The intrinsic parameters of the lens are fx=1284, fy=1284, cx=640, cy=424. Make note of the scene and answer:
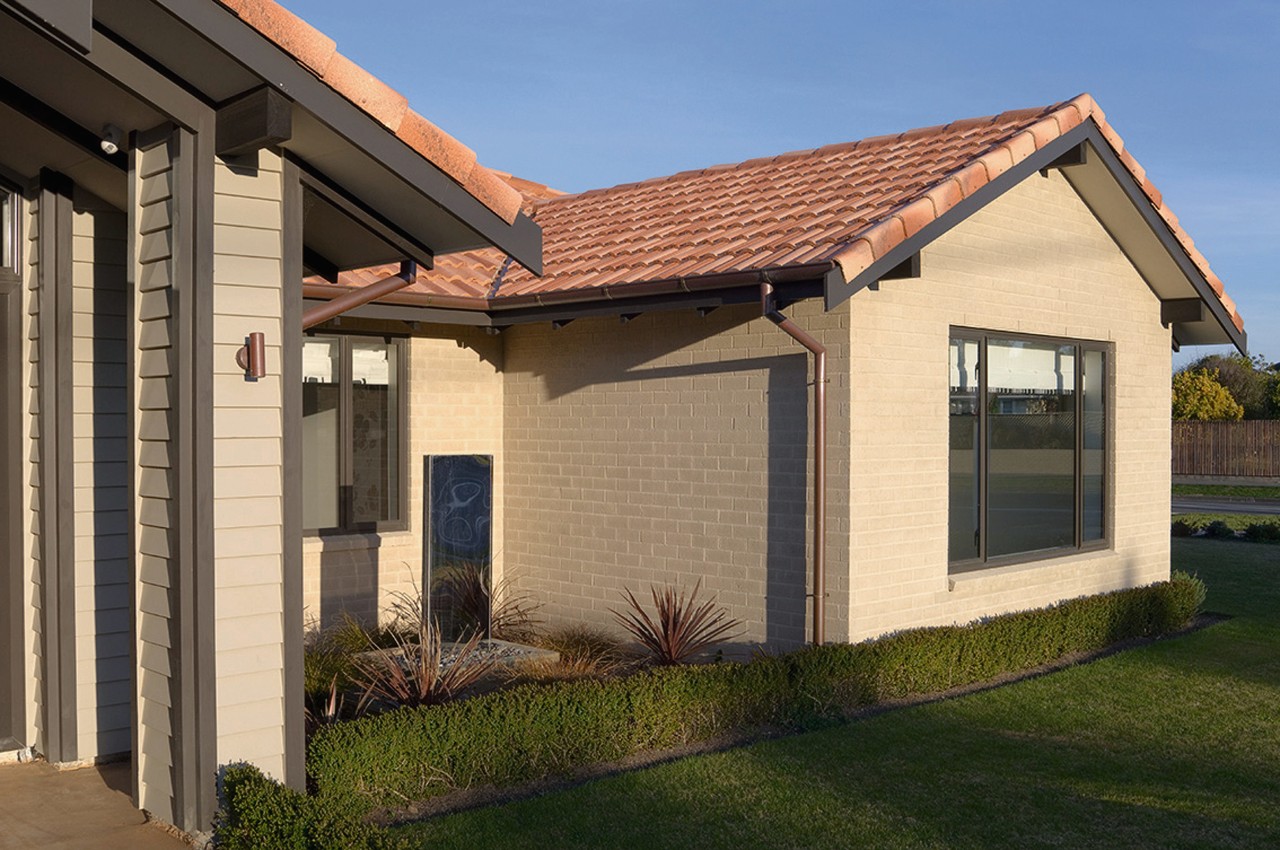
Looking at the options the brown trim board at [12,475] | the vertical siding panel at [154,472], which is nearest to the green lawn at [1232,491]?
the brown trim board at [12,475]

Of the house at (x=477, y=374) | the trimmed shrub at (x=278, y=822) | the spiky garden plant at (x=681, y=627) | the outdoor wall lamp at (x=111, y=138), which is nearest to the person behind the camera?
the trimmed shrub at (x=278, y=822)

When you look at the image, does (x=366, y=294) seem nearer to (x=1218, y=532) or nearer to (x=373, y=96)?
(x=373, y=96)

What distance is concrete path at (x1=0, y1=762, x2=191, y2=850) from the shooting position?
567cm

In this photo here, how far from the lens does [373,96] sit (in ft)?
18.1

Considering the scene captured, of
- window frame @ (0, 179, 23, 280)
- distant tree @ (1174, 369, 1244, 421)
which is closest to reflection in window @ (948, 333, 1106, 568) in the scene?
window frame @ (0, 179, 23, 280)

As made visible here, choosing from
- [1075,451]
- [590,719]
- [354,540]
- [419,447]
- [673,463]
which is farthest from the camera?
[1075,451]

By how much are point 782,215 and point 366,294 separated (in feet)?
12.7

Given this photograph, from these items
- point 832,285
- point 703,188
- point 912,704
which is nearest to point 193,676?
point 832,285

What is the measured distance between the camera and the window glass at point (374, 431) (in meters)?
10.8

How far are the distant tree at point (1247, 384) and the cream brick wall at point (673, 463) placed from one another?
41.5m

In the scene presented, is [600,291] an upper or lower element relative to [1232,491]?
upper

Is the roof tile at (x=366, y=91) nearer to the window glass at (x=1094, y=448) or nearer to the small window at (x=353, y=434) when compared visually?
the small window at (x=353, y=434)

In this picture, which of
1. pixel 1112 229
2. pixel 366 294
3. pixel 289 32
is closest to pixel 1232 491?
pixel 1112 229

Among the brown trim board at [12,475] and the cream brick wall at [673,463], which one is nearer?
the brown trim board at [12,475]
